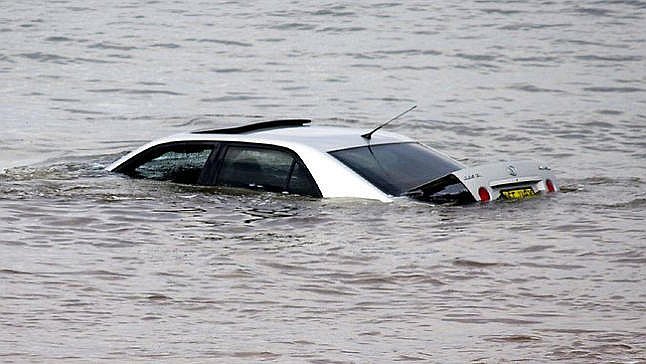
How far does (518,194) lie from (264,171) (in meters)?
2.24

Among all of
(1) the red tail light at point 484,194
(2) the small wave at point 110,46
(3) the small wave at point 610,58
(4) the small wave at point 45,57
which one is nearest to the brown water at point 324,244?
(1) the red tail light at point 484,194

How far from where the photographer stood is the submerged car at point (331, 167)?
36.4 ft

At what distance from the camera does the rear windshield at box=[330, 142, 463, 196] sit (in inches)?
440

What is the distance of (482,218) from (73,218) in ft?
11.8

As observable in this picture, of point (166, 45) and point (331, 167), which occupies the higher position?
point (331, 167)

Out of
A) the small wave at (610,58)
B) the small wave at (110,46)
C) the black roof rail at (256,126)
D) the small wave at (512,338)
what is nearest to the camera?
the small wave at (512,338)

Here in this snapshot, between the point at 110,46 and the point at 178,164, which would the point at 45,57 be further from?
the point at 178,164

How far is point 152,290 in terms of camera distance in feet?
29.0

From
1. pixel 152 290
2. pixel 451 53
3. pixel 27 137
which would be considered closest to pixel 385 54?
pixel 451 53

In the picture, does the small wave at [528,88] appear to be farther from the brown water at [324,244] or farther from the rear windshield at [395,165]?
the rear windshield at [395,165]

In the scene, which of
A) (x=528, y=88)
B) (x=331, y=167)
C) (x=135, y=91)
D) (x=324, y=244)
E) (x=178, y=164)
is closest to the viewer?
(x=324, y=244)

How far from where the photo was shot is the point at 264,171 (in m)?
11.6

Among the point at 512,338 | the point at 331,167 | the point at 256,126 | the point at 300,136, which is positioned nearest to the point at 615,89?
the point at 256,126

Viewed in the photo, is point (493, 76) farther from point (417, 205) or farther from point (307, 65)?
point (417, 205)
